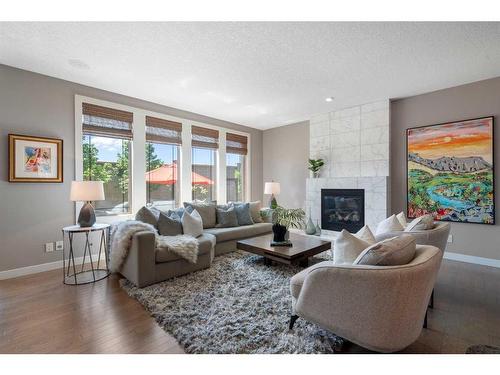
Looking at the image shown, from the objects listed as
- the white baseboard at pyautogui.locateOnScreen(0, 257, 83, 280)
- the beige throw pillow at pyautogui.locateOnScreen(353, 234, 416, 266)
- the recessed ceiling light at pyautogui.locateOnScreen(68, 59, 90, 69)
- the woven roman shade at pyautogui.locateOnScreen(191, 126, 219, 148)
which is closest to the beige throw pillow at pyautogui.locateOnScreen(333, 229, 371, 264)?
the beige throw pillow at pyautogui.locateOnScreen(353, 234, 416, 266)

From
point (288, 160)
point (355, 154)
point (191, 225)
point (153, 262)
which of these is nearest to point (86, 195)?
point (153, 262)

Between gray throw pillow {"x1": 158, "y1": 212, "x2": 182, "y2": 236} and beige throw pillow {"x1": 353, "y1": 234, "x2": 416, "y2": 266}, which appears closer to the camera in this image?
beige throw pillow {"x1": 353, "y1": 234, "x2": 416, "y2": 266}

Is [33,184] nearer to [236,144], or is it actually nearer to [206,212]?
[206,212]

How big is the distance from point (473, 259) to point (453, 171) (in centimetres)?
131

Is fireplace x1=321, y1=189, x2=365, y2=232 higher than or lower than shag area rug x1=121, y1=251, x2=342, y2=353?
higher

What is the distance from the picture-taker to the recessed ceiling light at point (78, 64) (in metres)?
2.90

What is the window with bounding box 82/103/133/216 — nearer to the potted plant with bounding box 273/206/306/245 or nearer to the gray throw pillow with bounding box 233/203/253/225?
the gray throw pillow with bounding box 233/203/253/225

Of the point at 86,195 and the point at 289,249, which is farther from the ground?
the point at 86,195

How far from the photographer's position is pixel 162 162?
182 inches

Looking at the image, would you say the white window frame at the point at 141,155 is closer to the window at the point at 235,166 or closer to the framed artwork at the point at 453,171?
the window at the point at 235,166

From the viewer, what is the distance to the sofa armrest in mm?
2664

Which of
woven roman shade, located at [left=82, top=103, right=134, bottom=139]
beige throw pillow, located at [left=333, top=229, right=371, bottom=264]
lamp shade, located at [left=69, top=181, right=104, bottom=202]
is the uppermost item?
woven roman shade, located at [left=82, top=103, right=134, bottom=139]

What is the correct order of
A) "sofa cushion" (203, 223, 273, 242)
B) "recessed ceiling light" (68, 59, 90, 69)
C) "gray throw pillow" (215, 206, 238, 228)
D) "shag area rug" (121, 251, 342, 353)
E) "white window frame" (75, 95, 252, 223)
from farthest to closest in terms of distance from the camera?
1. "gray throw pillow" (215, 206, 238, 228)
2. "sofa cushion" (203, 223, 273, 242)
3. "white window frame" (75, 95, 252, 223)
4. "recessed ceiling light" (68, 59, 90, 69)
5. "shag area rug" (121, 251, 342, 353)
